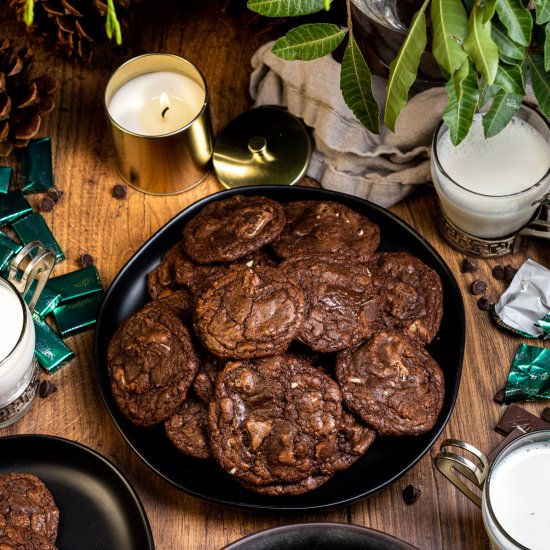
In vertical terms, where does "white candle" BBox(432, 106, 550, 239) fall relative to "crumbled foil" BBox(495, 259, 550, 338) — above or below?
above

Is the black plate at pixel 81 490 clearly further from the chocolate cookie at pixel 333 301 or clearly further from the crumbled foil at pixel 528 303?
the crumbled foil at pixel 528 303

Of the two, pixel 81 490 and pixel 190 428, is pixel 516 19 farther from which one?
pixel 81 490

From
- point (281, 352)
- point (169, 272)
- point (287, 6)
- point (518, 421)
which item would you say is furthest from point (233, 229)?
point (518, 421)

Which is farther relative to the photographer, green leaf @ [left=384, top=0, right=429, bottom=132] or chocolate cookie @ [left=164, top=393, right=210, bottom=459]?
chocolate cookie @ [left=164, top=393, right=210, bottom=459]

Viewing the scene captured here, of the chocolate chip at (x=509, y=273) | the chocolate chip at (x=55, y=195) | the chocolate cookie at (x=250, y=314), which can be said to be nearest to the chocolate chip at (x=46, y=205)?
the chocolate chip at (x=55, y=195)

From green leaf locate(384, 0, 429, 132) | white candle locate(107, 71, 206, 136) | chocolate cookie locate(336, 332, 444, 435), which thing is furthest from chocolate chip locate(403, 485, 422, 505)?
white candle locate(107, 71, 206, 136)

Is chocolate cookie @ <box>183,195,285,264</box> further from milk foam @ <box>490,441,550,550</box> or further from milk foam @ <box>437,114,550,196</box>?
milk foam @ <box>490,441,550,550</box>
